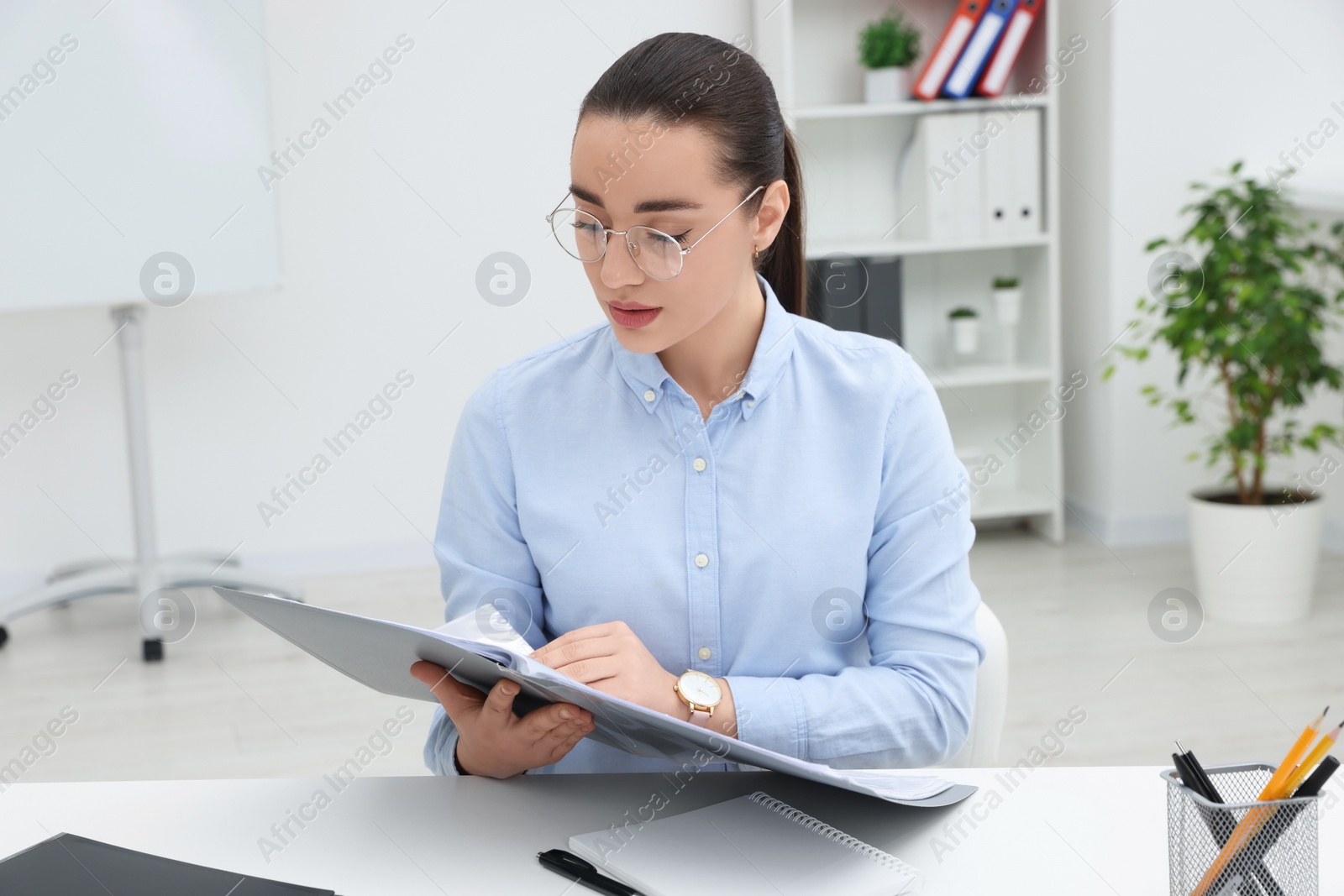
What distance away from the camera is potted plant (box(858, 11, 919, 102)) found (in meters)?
3.72

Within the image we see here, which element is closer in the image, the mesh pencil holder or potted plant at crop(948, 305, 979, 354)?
the mesh pencil holder

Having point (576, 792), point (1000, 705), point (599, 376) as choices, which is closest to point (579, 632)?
point (576, 792)

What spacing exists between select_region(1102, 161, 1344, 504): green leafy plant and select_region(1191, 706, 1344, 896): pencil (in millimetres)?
2575

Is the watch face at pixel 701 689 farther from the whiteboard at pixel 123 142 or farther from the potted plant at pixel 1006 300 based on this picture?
the potted plant at pixel 1006 300

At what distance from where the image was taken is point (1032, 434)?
4117 millimetres

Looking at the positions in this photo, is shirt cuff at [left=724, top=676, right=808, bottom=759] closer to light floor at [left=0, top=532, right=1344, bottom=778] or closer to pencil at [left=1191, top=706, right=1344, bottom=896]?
pencil at [left=1191, top=706, right=1344, bottom=896]

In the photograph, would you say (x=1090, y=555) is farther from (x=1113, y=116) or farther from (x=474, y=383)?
(x=474, y=383)

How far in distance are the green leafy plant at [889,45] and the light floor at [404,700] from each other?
151 cm

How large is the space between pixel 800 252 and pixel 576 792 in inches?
27.4

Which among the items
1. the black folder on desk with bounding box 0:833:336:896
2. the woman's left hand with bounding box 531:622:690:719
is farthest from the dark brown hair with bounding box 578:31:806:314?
the black folder on desk with bounding box 0:833:336:896

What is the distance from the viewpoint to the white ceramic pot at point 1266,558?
320 cm

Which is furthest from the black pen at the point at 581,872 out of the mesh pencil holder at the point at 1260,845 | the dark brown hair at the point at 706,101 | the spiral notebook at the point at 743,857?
the dark brown hair at the point at 706,101

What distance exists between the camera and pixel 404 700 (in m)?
2.95

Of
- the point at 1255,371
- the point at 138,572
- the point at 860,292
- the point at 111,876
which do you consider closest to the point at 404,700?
the point at 138,572
